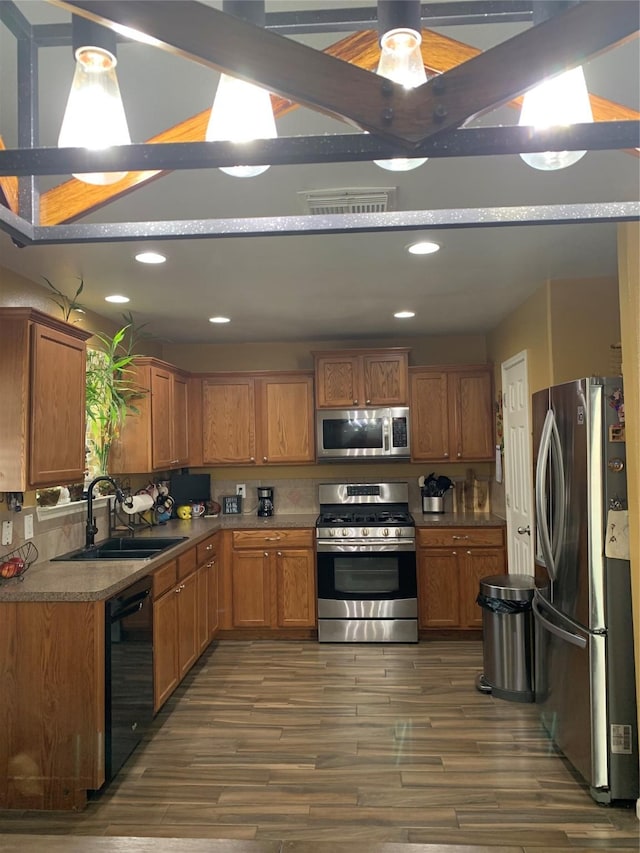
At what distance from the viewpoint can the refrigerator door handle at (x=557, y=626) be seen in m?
2.51

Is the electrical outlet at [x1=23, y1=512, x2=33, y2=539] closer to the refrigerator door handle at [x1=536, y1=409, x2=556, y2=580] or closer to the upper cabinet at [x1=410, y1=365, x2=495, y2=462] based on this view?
the refrigerator door handle at [x1=536, y1=409, x2=556, y2=580]

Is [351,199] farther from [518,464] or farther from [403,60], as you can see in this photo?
[518,464]

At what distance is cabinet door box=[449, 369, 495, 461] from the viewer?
16.4 ft

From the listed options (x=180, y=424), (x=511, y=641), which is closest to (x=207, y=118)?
(x=511, y=641)

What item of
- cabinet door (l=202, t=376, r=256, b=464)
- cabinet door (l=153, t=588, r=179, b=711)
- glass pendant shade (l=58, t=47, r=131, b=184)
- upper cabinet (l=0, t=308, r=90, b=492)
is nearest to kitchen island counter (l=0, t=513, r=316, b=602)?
cabinet door (l=153, t=588, r=179, b=711)

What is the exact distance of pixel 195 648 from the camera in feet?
12.8

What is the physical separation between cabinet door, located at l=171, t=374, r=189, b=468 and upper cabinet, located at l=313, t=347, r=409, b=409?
3.84ft

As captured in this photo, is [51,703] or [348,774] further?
[348,774]

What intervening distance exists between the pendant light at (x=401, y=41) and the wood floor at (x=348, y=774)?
1.86 metres

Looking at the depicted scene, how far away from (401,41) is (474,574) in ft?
14.2

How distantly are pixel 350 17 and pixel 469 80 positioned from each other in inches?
12.4

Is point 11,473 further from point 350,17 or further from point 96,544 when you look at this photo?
point 350,17

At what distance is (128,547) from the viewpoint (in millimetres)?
3875

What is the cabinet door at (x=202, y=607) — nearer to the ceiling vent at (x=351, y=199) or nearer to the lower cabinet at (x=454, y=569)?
the lower cabinet at (x=454, y=569)
